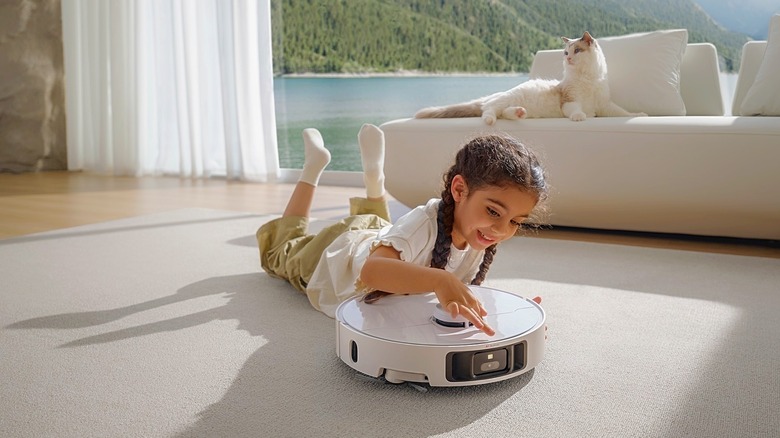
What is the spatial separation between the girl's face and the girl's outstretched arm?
15 cm

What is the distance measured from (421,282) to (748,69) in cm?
243

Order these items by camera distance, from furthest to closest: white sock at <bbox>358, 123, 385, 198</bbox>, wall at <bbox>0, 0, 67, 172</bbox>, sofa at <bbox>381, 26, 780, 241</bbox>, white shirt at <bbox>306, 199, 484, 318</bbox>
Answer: wall at <bbox>0, 0, 67, 172</bbox> → sofa at <bbox>381, 26, 780, 241</bbox> → white sock at <bbox>358, 123, 385, 198</bbox> → white shirt at <bbox>306, 199, 484, 318</bbox>

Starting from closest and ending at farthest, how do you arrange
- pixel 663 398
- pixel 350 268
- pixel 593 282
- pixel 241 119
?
pixel 663 398, pixel 350 268, pixel 593 282, pixel 241 119

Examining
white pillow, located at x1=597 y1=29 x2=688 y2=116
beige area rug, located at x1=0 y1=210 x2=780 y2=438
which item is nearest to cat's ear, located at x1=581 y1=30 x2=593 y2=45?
white pillow, located at x1=597 y1=29 x2=688 y2=116

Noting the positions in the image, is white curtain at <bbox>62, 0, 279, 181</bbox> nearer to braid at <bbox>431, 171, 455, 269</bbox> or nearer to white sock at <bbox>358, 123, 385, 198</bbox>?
white sock at <bbox>358, 123, 385, 198</bbox>

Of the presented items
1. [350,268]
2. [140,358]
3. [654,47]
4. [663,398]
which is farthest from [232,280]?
[654,47]

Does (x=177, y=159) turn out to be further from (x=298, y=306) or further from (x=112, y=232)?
(x=298, y=306)

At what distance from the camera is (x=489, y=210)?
144 centimetres

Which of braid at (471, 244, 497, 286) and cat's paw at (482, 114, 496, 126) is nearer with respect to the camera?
braid at (471, 244, 497, 286)

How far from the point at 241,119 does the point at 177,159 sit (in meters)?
0.67

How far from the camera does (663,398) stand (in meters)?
1.33

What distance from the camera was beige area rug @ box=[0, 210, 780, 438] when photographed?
1240 mm

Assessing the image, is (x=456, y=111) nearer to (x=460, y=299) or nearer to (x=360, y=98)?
(x=460, y=299)

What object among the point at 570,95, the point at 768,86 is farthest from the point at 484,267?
the point at 768,86
